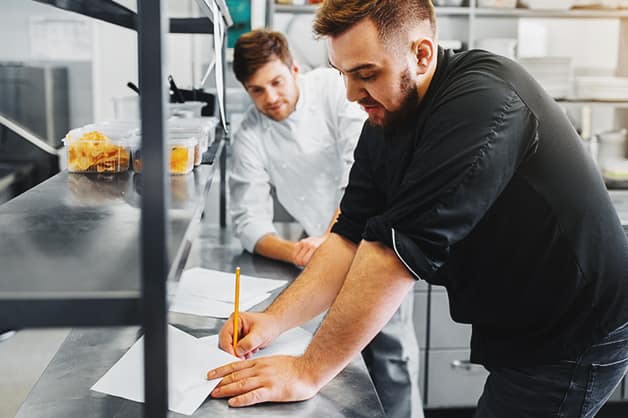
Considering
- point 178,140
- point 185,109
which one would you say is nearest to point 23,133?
point 185,109

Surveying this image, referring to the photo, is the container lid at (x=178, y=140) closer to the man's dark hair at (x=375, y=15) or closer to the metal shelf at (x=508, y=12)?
the man's dark hair at (x=375, y=15)

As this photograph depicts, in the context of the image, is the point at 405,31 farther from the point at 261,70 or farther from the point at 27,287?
the point at 261,70

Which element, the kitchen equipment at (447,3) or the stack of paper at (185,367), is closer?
the stack of paper at (185,367)

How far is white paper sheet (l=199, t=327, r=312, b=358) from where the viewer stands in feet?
4.63

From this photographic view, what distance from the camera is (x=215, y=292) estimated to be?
1.85 meters

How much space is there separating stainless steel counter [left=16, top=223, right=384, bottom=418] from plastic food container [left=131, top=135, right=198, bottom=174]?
14.9 inches

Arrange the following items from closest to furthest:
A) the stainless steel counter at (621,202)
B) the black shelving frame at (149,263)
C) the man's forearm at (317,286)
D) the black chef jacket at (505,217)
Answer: the black shelving frame at (149,263), the black chef jacket at (505,217), the man's forearm at (317,286), the stainless steel counter at (621,202)

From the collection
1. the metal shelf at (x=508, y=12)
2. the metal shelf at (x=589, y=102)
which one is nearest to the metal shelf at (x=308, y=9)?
the metal shelf at (x=508, y=12)

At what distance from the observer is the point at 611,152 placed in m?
3.52

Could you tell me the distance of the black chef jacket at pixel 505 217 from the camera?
114cm

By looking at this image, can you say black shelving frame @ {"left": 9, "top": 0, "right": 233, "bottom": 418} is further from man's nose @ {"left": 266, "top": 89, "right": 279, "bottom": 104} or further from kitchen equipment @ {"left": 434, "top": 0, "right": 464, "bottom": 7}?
kitchen equipment @ {"left": 434, "top": 0, "right": 464, "bottom": 7}

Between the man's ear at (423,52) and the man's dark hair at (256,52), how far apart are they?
102cm

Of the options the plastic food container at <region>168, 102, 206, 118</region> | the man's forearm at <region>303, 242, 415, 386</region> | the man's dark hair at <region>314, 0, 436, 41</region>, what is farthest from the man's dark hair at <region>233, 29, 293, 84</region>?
the man's forearm at <region>303, 242, 415, 386</region>

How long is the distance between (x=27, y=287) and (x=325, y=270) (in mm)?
929
